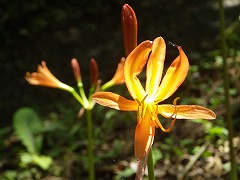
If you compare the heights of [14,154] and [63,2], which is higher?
[63,2]

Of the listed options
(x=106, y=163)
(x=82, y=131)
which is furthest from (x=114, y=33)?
(x=106, y=163)

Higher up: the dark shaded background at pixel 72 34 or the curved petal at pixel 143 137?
the dark shaded background at pixel 72 34

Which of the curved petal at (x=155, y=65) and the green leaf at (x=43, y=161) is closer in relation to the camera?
the curved petal at (x=155, y=65)

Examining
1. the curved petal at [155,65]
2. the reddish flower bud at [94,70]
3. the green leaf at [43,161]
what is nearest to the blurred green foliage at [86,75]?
the green leaf at [43,161]

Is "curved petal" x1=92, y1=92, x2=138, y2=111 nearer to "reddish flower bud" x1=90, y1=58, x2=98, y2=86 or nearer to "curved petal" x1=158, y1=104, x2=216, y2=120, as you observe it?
"curved petal" x1=158, y1=104, x2=216, y2=120

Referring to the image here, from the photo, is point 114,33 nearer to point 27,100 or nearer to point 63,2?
point 63,2

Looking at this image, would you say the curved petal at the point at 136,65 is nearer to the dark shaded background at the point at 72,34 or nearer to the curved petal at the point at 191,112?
the curved petal at the point at 191,112

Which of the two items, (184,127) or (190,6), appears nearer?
(184,127)
